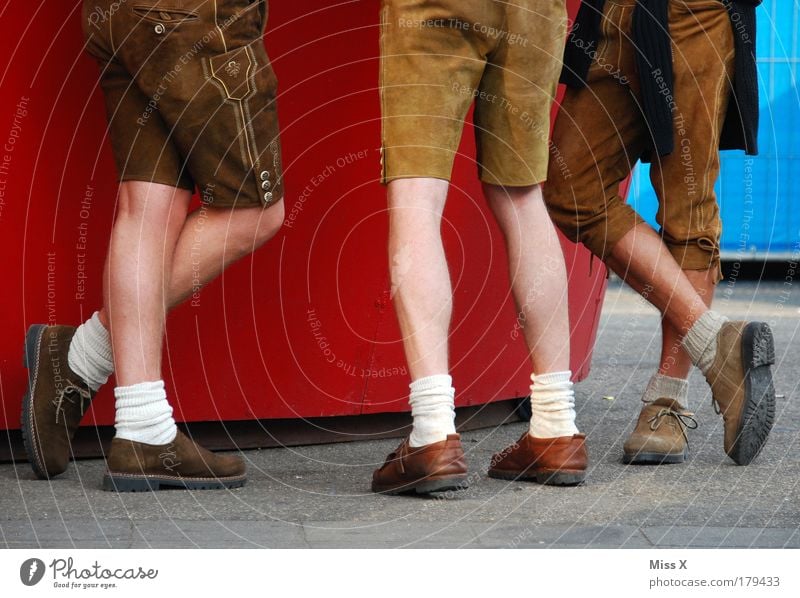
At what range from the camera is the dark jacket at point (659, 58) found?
3076 millimetres

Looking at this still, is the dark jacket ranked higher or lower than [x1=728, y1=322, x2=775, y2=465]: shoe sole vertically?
higher

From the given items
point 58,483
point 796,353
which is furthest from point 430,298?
point 796,353

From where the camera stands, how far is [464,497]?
9.01 ft

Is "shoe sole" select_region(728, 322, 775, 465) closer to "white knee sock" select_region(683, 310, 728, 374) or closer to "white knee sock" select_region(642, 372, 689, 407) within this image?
"white knee sock" select_region(683, 310, 728, 374)

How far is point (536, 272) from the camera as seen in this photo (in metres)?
2.85

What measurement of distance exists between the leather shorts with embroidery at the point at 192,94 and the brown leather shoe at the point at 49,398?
0.42 m

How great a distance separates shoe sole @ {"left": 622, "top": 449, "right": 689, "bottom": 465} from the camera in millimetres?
3133

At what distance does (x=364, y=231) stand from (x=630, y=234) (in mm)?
630

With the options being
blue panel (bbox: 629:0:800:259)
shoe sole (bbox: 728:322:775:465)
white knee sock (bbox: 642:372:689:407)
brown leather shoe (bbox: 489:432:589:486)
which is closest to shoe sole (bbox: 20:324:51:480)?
brown leather shoe (bbox: 489:432:589:486)

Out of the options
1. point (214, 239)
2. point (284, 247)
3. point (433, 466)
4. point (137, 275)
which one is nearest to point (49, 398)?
point (137, 275)

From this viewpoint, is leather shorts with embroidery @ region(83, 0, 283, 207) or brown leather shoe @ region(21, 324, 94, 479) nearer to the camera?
leather shorts with embroidery @ region(83, 0, 283, 207)

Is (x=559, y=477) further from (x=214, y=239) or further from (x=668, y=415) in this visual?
(x=214, y=239)

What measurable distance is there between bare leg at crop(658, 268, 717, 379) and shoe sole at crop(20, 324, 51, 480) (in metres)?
1.46
